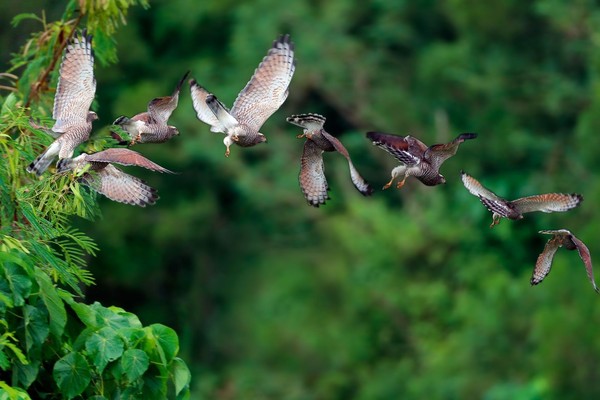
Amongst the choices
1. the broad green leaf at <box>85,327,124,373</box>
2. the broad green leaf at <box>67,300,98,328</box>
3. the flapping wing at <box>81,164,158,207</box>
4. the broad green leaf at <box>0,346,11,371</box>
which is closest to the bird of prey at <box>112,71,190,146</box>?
the flapping wing at <box>81,164,158,207</box>

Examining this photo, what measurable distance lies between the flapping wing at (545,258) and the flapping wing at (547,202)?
0.18 meters

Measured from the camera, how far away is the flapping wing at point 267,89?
642 centimetres

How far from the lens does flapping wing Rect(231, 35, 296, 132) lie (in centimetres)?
642

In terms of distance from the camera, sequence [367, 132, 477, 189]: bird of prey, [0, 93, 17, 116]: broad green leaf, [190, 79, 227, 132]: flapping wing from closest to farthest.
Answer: [367, 132, 477, 189]: bird of prey → [0, 93, 17, 116]: broad green leaf → [190, 79, 227, 132]: flapping wing

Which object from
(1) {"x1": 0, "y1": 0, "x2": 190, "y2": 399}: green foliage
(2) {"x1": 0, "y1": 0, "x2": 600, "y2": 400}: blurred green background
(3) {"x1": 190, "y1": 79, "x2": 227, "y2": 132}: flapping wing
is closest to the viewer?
(1) {"x1": 0, "y1": 0, "x2": 190, "y2": 399}: green foliage

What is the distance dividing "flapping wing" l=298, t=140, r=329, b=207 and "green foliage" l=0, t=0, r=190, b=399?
0.98 m

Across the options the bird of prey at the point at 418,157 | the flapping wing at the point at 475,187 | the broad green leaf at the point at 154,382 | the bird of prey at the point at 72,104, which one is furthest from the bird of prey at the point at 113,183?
the flapping wing at the point at 475,187

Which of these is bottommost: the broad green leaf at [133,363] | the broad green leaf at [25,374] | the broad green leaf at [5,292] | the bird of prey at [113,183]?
the broad green leaf at [25,374]

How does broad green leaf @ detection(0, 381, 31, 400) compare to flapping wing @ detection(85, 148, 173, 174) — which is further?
flapping wing @ detection(85, 148, 173, 174)

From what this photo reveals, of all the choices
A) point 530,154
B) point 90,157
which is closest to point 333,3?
point 530,154

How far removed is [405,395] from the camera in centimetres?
1906

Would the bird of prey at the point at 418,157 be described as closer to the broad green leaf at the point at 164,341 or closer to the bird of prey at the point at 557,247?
the bird of prey at the point at 557,247

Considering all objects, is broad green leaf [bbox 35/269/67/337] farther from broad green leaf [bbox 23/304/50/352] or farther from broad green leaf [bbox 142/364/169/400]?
broad green leaf [bbox 142/364/169/400]

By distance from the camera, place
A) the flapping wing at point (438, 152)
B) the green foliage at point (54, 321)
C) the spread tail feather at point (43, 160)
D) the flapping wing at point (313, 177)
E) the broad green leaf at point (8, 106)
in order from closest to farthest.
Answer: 1. the green foliage at point (54, 321)
2. the flapping wing at point (438, 152)
3. the spread tail feather at point (43, 160)
4. the broad green leaf at point (8, 106)
5. the flapping wing at point (313, 177)
